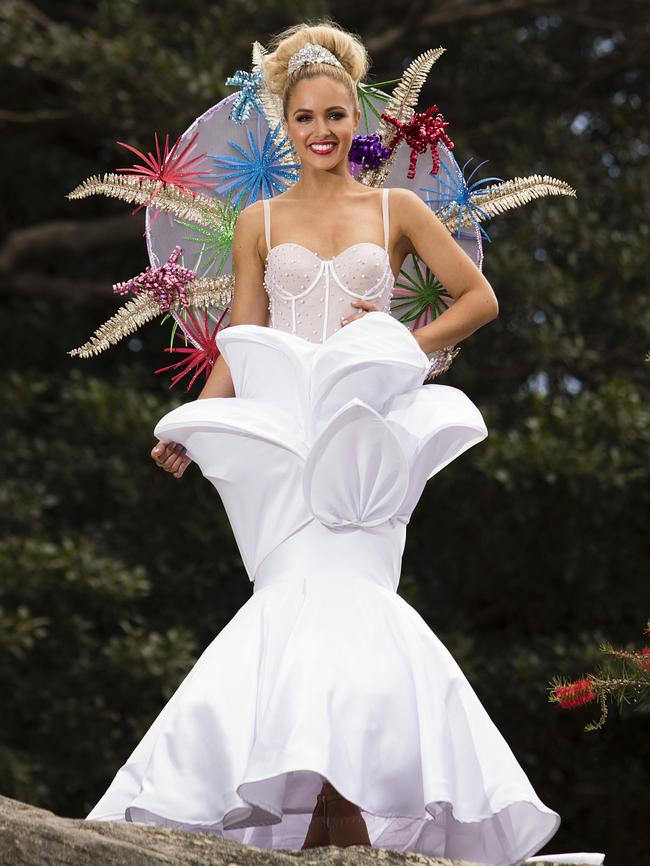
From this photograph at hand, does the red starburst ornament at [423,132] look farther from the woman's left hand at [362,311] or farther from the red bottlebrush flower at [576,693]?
the red bottlebrush flower at [576,693]

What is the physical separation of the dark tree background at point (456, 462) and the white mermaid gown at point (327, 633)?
152 inches

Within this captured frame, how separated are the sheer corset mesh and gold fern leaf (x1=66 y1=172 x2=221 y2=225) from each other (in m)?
0.48

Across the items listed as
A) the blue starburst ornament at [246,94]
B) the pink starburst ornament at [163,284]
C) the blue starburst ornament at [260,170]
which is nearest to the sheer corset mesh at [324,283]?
the pink starburst ornament at [163,284]

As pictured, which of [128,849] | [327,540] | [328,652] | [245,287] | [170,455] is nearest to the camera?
[128,849]

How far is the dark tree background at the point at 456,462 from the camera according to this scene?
7684 millimetres

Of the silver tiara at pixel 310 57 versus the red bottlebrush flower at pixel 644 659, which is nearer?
the red bottlebrush flower at pixel 644 659

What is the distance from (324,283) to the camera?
388cm

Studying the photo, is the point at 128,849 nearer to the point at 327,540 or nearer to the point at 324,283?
the point at 327,540

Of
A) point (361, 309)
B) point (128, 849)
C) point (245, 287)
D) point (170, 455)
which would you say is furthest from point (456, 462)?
point (128, 849)

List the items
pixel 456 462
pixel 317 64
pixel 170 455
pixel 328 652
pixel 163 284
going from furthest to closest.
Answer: pixel 456 462 < pixel 163 284 < pixel 317 64 < pixel 170 455 < pixel 328 652

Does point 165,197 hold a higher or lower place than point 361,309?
higher

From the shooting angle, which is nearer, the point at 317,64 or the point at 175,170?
the point at 317,64

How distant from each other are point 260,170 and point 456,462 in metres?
3.82

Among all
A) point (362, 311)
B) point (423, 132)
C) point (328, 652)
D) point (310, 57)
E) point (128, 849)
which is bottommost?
point (128, 849)
